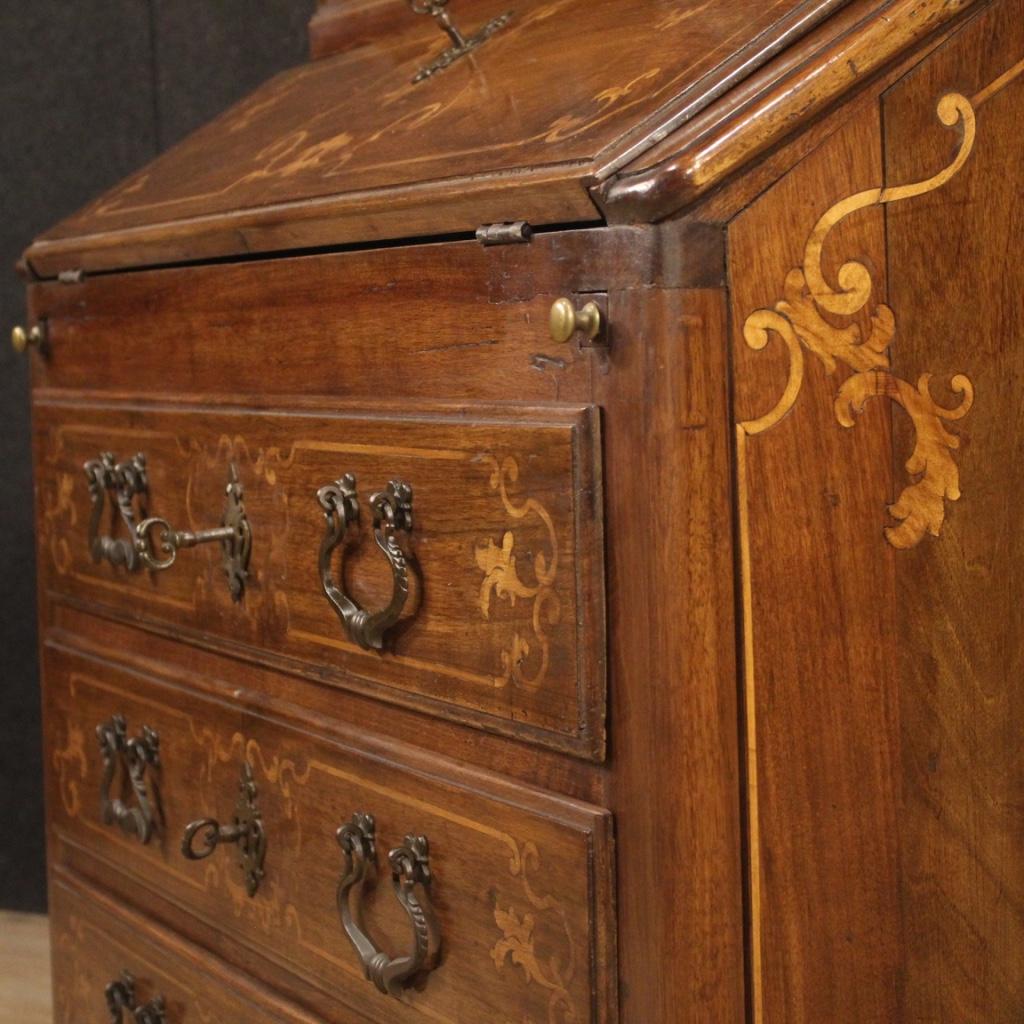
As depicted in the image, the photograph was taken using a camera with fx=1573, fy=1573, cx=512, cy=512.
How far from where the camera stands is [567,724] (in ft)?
3.29

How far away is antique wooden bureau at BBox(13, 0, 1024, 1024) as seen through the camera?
95 cm

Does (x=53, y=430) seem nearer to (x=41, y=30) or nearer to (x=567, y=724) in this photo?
(x=567, y=724)

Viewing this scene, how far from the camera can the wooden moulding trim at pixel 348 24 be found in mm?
1721

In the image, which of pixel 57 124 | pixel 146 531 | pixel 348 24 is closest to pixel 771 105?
pixel 146 531

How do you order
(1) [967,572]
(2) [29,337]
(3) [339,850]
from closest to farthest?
(1) [967,572] → (3) [339,850] → (2) [29,337]

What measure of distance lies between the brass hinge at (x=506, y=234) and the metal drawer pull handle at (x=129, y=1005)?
933mm

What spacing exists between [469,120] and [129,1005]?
1.00 meters

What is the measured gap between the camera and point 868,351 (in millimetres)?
1006

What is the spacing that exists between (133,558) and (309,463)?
311mm

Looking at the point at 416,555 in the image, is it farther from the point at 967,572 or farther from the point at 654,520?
the point at 967,572

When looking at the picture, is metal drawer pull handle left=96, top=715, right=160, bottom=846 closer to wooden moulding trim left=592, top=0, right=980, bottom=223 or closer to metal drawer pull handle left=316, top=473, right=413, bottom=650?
metal drawer pull handle left=316, top=473, right=413, bottom=650

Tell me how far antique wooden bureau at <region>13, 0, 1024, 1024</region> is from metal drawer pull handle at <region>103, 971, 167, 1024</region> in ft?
1.01

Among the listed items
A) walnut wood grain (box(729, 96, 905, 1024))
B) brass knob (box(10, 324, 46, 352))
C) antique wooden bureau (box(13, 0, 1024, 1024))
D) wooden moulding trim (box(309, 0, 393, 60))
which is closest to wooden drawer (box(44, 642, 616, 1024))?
antique wooden bureau (box(13, 0, 1024, 1024))

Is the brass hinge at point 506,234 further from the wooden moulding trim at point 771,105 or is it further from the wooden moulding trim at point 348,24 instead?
the wooden moulding trim at point 348,24
